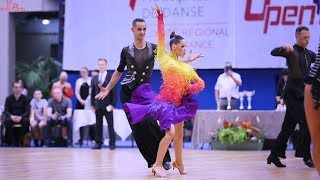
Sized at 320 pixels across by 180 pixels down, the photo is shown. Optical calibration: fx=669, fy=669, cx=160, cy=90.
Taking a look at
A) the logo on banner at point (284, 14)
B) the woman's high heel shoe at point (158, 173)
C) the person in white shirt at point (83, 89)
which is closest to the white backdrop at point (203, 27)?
the logo on banner at point (284, 14)

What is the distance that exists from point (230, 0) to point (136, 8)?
2006mm

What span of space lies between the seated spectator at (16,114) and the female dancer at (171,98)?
278 inches

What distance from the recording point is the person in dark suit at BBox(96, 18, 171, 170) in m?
6.77

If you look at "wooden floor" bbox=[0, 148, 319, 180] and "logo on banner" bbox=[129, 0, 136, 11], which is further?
"logo on banner" bbox=[129, 0, 136, 11]

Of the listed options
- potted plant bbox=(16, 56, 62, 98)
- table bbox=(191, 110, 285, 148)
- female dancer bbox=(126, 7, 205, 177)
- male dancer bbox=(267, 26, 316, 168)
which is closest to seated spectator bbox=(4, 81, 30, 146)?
table bbox=(191, 110, 285, 148)

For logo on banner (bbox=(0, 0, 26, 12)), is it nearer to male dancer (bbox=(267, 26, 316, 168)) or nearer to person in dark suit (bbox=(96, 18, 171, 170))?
person in dark suit (bbox=(96, 18, 171, 170))

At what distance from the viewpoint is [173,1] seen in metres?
13.9

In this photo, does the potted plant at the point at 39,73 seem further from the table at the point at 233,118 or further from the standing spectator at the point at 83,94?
the table at the point at 233,118

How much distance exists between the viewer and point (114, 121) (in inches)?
498

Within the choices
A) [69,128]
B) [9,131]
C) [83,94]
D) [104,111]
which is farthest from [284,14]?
[9,131]

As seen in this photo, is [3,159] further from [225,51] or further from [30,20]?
[30,20]

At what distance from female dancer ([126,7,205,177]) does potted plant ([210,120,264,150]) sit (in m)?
5.15

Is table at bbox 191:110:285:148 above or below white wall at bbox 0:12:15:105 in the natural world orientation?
below

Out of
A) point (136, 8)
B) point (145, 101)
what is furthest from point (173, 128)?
point (136, 8)
